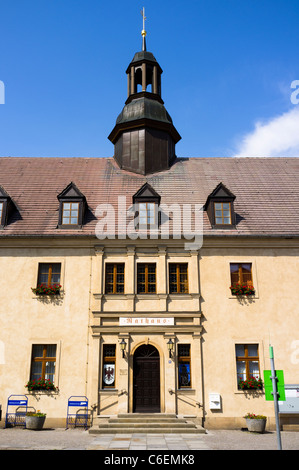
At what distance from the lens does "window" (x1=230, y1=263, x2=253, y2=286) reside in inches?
808

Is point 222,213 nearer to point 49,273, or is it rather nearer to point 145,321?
point 145,321

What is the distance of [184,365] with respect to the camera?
63.8 ft

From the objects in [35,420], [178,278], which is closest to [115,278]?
[178,278]

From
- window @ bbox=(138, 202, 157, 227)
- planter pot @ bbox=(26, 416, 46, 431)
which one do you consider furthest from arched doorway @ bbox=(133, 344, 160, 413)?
window @ bbox=(138, 202, 157, 227)

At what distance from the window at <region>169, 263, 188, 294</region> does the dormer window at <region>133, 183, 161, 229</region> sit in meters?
2.55

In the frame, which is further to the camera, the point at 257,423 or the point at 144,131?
the point at 144,131

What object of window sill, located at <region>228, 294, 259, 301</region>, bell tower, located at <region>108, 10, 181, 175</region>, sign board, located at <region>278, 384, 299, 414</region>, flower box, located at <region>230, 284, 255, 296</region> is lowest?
sign board, located at <region>278, 384, 299, 414</region>

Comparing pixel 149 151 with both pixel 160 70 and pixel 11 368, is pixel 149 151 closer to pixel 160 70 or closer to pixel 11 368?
pixel 160 70

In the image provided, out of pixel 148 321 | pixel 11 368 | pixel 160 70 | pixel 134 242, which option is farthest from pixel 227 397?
pixel 160 70

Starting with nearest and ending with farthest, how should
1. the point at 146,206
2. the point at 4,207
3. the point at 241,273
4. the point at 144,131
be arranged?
the point at 241,273
the point at 4,207
the point at 146,206
the point at 144,131

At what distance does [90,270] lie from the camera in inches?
805

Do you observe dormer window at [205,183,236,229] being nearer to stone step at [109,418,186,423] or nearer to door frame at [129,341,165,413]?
door frame at [129,341,165,413]

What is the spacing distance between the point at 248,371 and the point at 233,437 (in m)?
3.75

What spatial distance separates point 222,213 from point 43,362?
1170 cm
